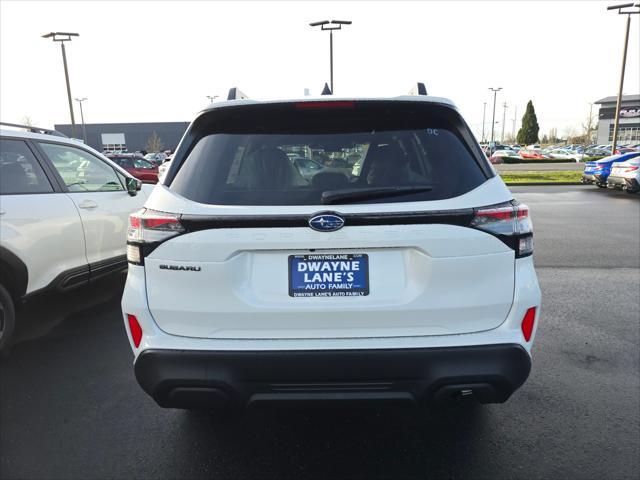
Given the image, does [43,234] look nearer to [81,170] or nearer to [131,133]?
[81,170]

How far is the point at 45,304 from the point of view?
516cm

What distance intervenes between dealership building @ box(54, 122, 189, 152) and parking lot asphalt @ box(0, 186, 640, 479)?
88.9 meters

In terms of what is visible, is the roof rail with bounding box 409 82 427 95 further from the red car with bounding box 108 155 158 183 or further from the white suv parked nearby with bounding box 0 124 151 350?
the red car with bounding box 108 155 158 183

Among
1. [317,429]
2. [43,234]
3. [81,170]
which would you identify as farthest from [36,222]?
[317,429]

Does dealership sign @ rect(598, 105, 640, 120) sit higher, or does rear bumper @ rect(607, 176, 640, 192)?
dealership sign @ rect(598, 105, 640, 120)

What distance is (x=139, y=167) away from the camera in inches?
735

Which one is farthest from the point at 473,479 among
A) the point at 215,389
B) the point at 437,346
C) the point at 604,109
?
the point at 604,109

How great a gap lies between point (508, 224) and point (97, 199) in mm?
3964

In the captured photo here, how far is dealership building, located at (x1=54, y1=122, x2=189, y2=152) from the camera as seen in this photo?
8725cm

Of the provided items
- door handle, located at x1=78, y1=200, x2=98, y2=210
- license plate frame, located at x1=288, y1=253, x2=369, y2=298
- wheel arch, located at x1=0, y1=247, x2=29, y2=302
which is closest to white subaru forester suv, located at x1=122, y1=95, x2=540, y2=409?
license plate frame, located at x1=288, y1=253, x2=369, y2=298

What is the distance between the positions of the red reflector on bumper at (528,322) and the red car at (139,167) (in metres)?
17.9

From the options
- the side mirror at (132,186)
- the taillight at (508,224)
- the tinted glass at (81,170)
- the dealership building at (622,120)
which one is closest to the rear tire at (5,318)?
the tinted glass at (81,170)

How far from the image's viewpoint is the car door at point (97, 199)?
14.7 ft

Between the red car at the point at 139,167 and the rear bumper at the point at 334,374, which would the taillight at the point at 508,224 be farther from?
the red car at the point at 139,167
